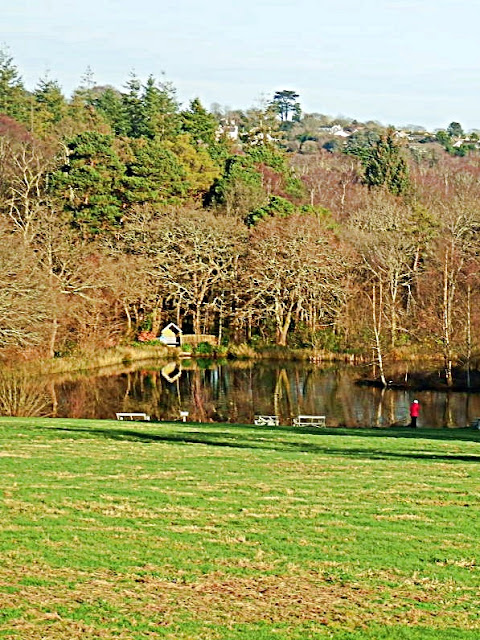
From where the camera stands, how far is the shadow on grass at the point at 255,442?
16.4 meters

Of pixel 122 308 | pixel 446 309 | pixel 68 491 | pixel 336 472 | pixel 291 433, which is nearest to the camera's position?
pixel 68 491

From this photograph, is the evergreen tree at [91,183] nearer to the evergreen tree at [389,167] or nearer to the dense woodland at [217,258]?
the dense woodland at [217,258]

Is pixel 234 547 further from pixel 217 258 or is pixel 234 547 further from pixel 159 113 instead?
pixel 159 113

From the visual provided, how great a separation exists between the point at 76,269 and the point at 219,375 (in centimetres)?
860

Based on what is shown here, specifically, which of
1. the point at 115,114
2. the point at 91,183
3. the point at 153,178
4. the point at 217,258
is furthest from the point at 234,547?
the point at 115,114

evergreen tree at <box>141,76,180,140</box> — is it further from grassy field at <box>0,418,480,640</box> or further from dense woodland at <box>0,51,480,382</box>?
grassy field at <box>0,418,480,640</box>

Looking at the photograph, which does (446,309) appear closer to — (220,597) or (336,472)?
(336,472)

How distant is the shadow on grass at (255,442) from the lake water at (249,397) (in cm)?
1085

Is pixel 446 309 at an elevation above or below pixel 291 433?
above

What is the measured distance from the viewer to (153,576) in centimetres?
773

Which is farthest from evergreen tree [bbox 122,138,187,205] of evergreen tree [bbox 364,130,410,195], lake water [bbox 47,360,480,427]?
evergreen tree [bbox 364,130,410,195]

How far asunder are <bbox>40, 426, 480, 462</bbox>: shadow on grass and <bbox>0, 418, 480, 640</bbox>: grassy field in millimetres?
1487

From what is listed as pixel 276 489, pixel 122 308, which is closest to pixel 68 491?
pixel 276 489

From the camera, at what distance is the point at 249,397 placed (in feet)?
119
